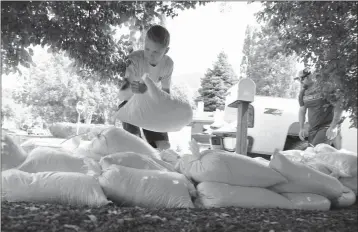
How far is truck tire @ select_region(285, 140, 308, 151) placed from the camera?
145 centimetres

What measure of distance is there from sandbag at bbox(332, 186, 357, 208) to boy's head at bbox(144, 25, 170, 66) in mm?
861

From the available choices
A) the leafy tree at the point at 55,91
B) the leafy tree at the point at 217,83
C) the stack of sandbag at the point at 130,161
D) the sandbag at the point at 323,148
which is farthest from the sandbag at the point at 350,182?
the leafy tree at the point at 55,91

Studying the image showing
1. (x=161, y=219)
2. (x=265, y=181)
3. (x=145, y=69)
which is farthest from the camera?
(x=145, y=69)

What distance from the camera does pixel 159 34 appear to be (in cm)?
133

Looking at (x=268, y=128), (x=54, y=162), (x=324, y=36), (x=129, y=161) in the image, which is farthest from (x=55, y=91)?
(x=324, y=36)

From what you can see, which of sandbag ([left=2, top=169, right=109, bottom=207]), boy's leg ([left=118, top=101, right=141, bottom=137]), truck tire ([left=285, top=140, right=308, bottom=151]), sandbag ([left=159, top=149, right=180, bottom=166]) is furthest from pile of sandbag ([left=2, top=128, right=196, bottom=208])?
truck tire ([left=285, top=140, right=308, bottom=151])

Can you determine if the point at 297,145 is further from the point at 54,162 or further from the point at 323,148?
the point at 54,162

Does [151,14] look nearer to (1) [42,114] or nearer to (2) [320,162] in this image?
(1) [42,114]

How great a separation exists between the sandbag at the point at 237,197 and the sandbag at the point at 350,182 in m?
0.27

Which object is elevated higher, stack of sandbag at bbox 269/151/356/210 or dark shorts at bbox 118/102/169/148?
dark shorts at bbox 118/102/169/148

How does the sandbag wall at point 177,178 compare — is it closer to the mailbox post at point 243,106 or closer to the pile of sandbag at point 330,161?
the pile of sandbag at point 330,161

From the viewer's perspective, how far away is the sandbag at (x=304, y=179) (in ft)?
4.44

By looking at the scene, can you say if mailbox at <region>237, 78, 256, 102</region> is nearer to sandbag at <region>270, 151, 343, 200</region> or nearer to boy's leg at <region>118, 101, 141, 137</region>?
sandbag at <region>270, 151, 343, 200</region>

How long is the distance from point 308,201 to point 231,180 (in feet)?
1.03
